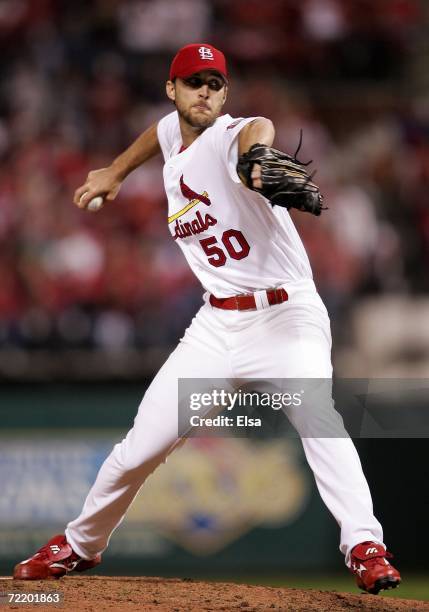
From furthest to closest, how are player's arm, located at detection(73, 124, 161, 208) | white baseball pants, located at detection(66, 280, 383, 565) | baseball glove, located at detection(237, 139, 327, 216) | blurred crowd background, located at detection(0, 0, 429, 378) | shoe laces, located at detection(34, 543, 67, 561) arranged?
blurred crowd background, located at detection(0, 0, 429, 378)
player's arm, located at detection(73, 124, 161, 208)
shoe laces, located at detection(34, 543, 67, 561)
white baseball pants, located at detection(66, 280, 383, 565)
baseball glove, located at detection(237, 139, 327, 216)

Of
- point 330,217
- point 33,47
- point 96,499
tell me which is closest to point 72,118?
point 33,47

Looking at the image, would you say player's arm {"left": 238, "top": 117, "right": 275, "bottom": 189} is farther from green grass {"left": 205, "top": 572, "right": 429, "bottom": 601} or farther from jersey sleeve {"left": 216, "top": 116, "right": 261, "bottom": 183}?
green grass {"left": 205, "top": 572, "right": 429, "bottom": 601}

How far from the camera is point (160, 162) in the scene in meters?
9.30

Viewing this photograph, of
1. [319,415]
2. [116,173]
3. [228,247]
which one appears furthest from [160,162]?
[319,415]

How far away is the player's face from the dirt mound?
1825 mm

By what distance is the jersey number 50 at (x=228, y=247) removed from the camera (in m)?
4.16

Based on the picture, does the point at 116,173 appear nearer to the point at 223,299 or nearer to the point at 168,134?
the point at 168,134

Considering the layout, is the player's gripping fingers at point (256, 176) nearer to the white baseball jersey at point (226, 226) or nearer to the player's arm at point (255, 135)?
the player's arm at point (255, 135)

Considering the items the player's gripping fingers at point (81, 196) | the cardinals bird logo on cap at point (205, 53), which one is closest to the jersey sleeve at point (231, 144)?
the cardinals bird logo on cap at point (205, 53)

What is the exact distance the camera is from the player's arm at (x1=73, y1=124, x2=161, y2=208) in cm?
469

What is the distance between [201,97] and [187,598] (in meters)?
1.94

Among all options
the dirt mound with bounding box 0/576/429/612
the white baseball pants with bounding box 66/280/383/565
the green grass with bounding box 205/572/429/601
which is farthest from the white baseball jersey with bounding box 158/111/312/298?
the green grass with bounding box 205/572/429/601

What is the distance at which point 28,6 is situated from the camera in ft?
34.0

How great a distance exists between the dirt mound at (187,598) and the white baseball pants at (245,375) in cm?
30
